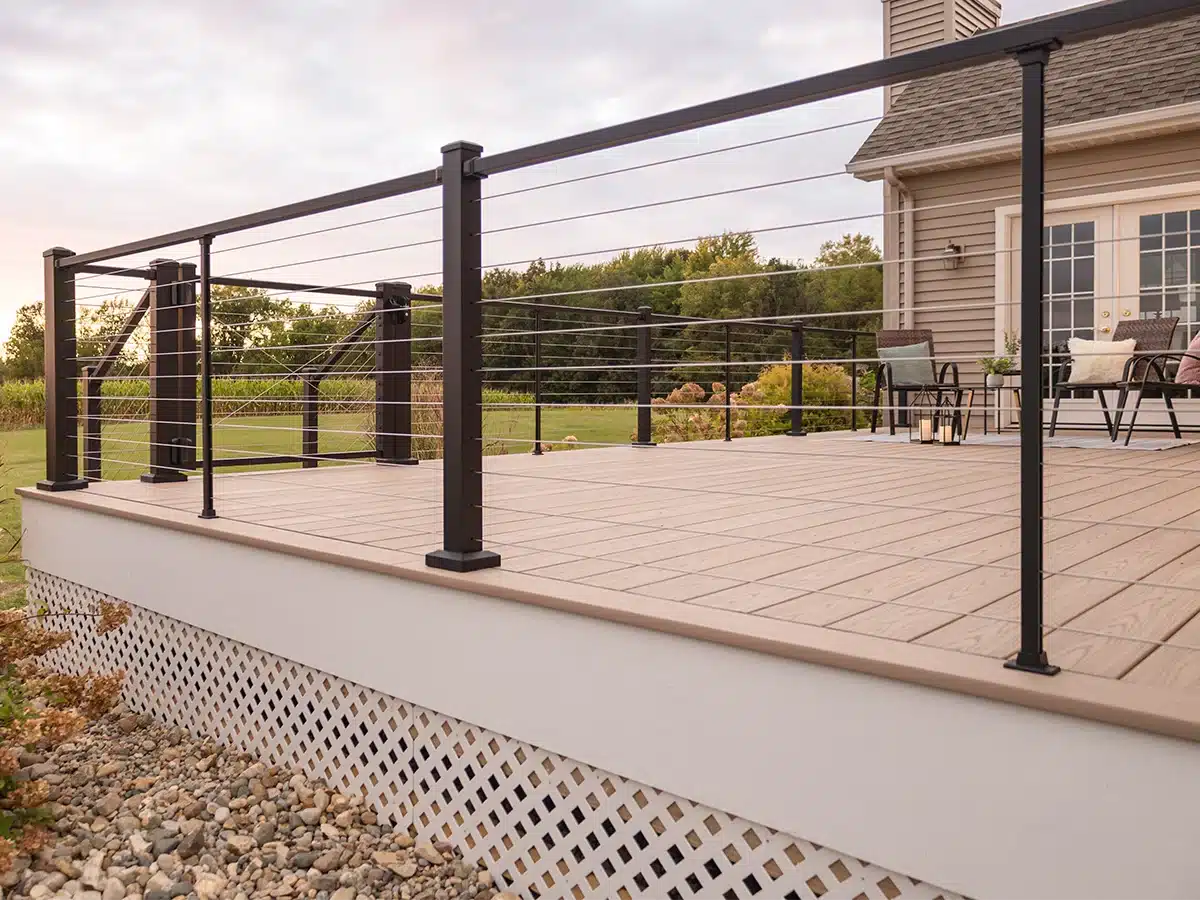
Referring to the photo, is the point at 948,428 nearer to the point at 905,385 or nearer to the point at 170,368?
the point at 905,385

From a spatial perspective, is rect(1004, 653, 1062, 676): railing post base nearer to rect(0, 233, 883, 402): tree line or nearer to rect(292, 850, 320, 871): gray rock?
rect(292, 850, 320, 871): gray rock

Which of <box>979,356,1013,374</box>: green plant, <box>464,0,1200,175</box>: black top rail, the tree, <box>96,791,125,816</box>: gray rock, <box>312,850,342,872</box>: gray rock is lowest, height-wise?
<box>96,791,125,816</box>: gray rock

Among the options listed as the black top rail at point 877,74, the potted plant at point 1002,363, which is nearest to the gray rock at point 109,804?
the black top rail at point 877,74

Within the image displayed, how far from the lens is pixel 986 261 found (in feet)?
25.4

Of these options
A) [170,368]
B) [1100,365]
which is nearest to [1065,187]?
[1100,365]

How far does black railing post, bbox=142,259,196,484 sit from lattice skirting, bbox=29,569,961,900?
1.00 m

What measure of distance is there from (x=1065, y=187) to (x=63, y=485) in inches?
267

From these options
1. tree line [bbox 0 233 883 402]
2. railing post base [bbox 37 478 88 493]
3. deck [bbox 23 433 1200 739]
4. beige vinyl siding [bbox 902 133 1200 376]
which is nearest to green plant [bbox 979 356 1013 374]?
deck [bbox 23 433 1200 739]

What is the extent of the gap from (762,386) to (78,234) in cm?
986

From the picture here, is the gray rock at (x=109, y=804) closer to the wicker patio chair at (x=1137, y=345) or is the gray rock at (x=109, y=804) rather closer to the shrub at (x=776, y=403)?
the wicker patio chair at (x=1137, y=345)

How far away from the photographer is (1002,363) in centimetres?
600

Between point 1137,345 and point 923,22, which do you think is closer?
point 1137,345

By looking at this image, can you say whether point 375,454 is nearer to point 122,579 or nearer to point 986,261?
point 122,579

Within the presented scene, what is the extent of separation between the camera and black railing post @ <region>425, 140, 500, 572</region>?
2463 mm
